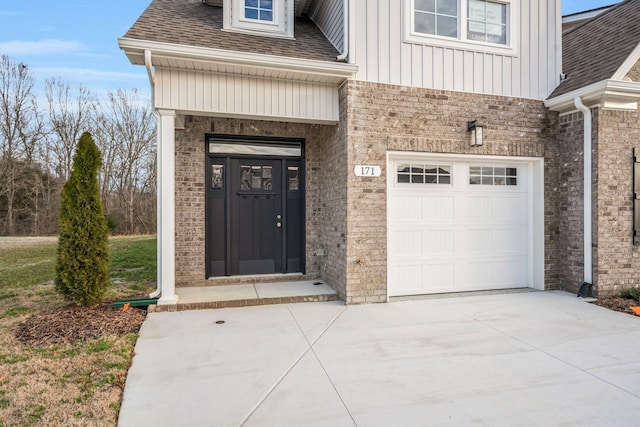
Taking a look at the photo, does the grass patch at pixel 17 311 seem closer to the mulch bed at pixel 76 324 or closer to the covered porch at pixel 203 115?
the mulch bed at pixel 76 324

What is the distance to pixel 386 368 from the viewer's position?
10.6 ft

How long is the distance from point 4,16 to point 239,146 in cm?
1809

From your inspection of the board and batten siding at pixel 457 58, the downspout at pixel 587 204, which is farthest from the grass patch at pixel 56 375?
the downspout at pixel 587 204

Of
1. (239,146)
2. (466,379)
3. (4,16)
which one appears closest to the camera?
(466,379)

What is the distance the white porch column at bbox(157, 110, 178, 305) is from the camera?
198 inches

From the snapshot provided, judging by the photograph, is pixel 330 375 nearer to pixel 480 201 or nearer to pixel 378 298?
pixel 378 298

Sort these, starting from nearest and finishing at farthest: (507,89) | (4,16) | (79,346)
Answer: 1. (79,346)
2. (507,89)
3. (4,16)

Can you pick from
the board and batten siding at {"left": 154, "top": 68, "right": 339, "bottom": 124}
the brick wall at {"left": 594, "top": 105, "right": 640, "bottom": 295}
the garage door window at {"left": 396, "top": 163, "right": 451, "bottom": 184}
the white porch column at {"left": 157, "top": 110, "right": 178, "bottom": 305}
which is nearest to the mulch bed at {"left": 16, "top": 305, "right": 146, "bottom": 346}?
the white porch column at {"left": 157, "top": 110, "right": 178, "bottom": 305}

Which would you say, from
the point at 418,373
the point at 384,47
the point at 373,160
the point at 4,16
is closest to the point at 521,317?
the point at 418,373

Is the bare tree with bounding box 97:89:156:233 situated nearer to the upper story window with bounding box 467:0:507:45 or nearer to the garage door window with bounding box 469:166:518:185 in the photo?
the garage door window with bounding box 469:166:518:185

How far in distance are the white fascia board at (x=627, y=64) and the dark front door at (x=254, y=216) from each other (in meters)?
4.97

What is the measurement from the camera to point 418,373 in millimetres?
3139

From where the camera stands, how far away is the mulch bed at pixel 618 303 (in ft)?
16.4

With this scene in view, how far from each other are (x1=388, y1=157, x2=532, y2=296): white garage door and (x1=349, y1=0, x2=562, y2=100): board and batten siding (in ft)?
3.96
